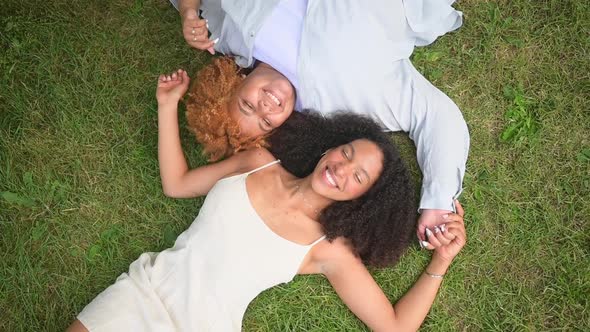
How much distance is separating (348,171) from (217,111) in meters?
0.94

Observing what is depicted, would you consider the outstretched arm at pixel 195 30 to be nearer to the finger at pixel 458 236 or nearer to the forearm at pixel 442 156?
the forearm at pixel 442 156

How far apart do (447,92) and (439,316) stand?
1641 mm

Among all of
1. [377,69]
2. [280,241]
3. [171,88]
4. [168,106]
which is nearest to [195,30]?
[171,88]

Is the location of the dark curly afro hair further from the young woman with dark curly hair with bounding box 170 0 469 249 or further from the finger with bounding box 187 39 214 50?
the finger with bounding box 187 39 214 50

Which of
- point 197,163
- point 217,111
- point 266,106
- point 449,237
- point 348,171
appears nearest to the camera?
point 348,171

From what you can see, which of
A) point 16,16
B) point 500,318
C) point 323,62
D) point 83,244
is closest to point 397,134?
point 323,62

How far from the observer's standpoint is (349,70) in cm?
365

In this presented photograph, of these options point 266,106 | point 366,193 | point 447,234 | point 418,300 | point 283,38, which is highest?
point 283,38

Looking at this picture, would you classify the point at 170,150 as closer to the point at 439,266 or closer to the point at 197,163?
the point at 197,163

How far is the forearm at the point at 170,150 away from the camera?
152 inches

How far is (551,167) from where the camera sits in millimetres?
4047

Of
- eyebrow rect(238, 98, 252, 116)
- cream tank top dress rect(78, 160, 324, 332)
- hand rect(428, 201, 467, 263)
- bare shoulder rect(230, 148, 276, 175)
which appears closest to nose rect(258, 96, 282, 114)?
Result: eyebrow rect(238, 98, 252, 116)

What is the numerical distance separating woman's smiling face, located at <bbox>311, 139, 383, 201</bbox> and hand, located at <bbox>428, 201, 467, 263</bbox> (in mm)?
612

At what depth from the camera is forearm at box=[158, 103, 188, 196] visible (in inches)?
152
